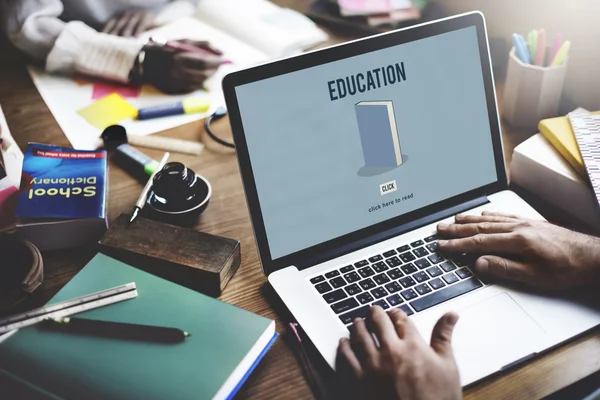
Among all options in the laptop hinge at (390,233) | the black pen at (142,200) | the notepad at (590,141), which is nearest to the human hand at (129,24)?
the black pen at (142,200)

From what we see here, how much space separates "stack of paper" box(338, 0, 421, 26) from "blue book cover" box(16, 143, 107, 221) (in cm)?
80

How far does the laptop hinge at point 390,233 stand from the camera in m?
0.81

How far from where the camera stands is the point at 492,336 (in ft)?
2.35

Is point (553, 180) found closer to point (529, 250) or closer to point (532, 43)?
point (529, 250)

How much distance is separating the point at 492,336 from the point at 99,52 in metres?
1.06

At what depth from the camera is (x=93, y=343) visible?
67 cm

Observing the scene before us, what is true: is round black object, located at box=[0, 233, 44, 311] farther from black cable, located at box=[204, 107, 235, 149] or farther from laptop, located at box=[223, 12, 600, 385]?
black cable, located at box=[204, 107, 235, 149]

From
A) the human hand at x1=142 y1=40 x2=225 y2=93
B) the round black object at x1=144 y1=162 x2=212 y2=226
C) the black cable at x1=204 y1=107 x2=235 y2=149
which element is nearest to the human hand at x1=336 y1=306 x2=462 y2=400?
the round black object at x1=144 y1=162 x2=212 y2=226

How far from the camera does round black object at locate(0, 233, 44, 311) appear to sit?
2.46ft

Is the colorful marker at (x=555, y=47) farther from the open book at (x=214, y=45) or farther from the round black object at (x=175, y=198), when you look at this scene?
the round black object at (x=175, y=198)

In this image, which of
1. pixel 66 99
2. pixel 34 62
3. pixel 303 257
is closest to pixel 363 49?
pixel 303 257

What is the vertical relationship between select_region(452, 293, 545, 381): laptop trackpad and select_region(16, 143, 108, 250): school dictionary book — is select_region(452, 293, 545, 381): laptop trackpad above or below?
below

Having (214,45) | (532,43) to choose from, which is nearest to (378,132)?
(532,43)

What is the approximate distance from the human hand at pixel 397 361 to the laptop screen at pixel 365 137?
0.17 meters
